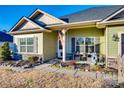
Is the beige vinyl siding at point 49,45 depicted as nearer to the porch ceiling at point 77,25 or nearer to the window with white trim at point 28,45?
the window with white trim at point 28,45

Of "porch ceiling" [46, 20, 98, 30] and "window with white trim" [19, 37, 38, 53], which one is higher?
"porch ceiling" [46, 20, 98, 30]

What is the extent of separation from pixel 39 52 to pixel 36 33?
1.69 meters

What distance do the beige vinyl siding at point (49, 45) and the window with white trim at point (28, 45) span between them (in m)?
0.81

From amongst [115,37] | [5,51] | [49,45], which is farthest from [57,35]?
[115,37]

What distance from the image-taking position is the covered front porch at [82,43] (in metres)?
14.6

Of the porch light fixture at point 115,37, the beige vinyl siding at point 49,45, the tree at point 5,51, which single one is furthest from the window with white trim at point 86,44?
the tree at point 5,51

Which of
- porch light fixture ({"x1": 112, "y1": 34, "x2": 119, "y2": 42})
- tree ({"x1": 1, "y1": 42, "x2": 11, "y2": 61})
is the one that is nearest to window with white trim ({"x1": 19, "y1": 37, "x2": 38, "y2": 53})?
tree ({"x1": 1, "y1": 42, "x2": 11, "y2": 61})

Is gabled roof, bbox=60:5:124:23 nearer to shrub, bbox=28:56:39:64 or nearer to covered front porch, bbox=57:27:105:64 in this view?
covered front porch, bbox=57:27:105:64

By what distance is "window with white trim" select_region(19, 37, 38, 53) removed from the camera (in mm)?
15279

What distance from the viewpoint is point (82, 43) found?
1525 centimetres

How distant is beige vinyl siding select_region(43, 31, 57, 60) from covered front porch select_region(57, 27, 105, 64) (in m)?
0.76

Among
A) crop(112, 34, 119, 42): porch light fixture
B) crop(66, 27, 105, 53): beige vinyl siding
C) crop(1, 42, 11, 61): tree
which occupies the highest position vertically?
crop(66, 27, 105, 53): beige vinyl siding
